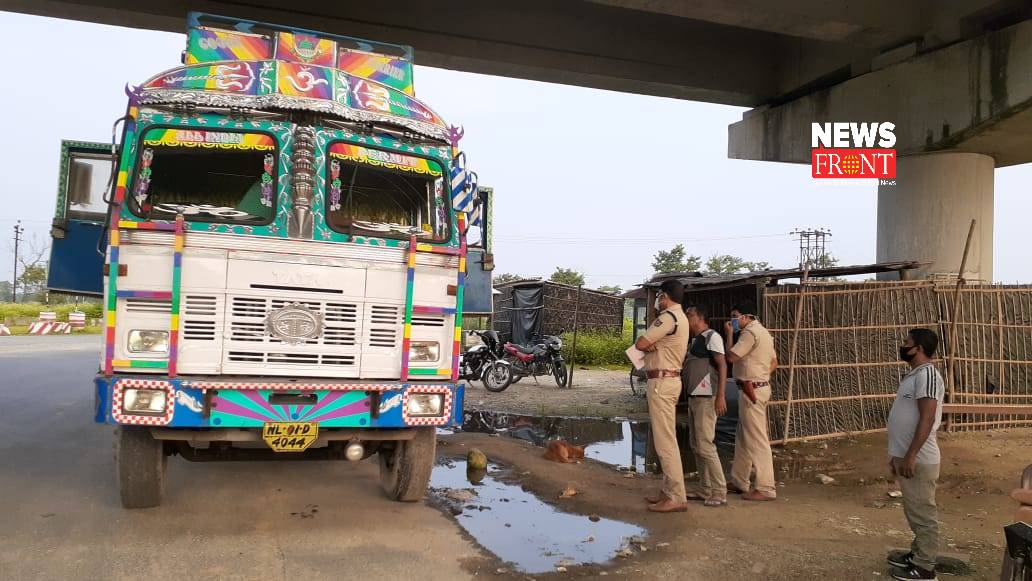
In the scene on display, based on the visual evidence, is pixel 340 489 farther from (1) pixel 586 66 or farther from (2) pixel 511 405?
(1) pixel 586 66

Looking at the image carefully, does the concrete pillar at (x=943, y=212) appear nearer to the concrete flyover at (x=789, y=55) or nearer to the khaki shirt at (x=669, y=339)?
the concrete flyover at (x=789, y=55)

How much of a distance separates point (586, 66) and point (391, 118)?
21.8ft

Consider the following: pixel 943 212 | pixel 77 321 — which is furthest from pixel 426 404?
pixel 77 321

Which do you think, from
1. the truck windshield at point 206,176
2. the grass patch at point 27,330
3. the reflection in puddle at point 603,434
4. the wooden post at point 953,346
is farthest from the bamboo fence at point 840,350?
the grass patch at point 27,330

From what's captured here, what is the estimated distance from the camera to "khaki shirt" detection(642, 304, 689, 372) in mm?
5469

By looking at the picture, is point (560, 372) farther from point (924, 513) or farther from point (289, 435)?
point (924, 513)

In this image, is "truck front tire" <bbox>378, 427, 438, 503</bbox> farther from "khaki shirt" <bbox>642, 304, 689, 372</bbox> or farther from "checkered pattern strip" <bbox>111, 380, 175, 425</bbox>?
"khaki shirt" <bbox>642, 304, 689, 372</bbox>

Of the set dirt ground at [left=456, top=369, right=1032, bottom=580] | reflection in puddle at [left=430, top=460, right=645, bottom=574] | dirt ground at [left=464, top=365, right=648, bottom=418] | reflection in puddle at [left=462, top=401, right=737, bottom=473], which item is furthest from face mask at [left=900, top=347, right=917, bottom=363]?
dirt ground at [left=464, top=365, right=648, bottom=418]

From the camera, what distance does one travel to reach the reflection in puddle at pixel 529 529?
453 centimetres

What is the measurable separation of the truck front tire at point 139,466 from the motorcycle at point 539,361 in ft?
31.1

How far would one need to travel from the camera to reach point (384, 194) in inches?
211

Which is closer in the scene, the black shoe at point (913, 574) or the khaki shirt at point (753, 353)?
the black shoe at point (913, 574)

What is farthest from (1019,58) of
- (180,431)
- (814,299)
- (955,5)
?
(180,431)

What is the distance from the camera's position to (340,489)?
598 cm
